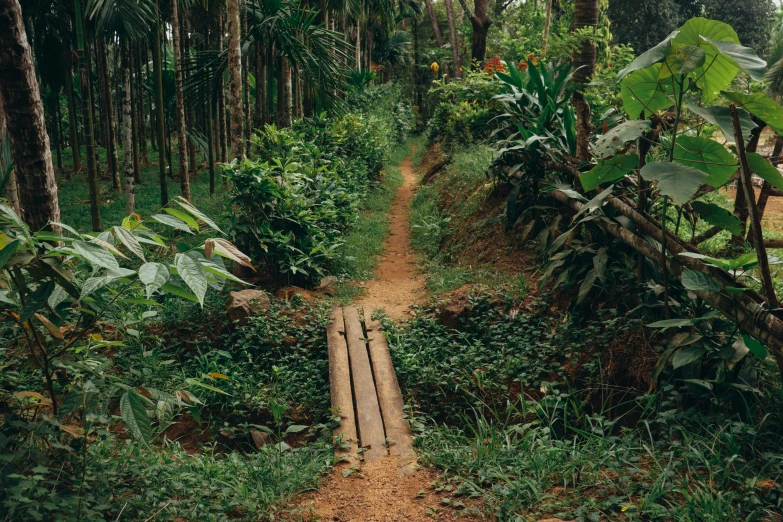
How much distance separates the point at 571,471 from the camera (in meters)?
2.89

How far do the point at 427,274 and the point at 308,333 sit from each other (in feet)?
7.22

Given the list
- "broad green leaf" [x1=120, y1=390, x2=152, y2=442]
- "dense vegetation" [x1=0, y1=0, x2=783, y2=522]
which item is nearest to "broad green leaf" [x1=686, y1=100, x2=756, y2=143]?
"dense vegetation" [x1=0, y1=0, x2=783, y2=522]

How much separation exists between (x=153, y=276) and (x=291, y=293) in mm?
4091

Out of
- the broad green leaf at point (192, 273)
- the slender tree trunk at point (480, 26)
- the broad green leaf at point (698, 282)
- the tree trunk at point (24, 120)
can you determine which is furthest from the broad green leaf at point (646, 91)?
the slender tree trunk at point (480, 26)

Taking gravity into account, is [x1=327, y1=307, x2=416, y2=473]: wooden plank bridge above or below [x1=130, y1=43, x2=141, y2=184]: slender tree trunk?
below

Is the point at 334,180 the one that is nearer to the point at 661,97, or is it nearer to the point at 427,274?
the point at 427,274

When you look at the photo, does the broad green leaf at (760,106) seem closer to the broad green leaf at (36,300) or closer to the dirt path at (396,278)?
the broad green leaf at (36,300)

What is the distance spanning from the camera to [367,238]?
8562 millimetres

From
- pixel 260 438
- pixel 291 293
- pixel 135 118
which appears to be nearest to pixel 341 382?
pixel 260 438

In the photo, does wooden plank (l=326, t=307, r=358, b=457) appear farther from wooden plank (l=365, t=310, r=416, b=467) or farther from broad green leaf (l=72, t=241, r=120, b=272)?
broad green leaf (l=72, t=241, r=120, b=272)

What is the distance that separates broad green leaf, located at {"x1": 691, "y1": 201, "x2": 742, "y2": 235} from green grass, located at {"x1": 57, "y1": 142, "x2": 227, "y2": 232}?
6.80 meters

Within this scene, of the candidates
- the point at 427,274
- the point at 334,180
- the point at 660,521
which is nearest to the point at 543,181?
the point at 427,274

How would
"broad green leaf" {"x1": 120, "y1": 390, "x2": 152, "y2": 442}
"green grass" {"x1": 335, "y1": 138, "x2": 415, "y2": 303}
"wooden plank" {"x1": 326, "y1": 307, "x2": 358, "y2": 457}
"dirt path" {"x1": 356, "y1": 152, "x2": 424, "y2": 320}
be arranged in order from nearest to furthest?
"broad green leaf" {"x1": 120, "y1": 390, "x2": 152, "y2": 442} → "wooden plank" {"x1": 326, "y1": 307, "x2": 358, "y2": 457} → "dirt path" {"x1": 356, "y1": 152, "x2": 424, "y2": 320} → "green grass" {"x1": 335, "y1": 138, "x2": 415, "y2": 303}

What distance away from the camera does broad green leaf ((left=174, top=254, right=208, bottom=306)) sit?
5.96ft
